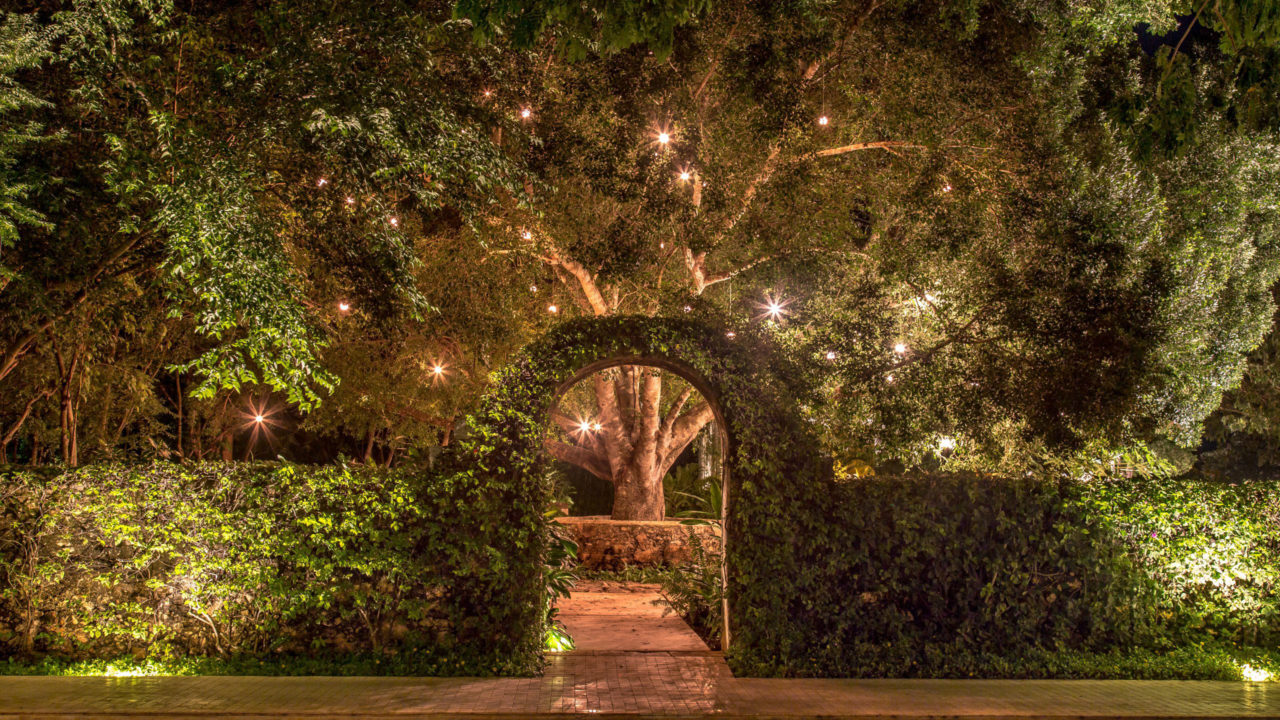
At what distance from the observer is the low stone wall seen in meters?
15.9

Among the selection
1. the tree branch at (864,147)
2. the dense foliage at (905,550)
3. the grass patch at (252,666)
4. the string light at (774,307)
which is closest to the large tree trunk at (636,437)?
the string light at (774,307)

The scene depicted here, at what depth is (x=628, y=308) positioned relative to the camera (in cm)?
1648

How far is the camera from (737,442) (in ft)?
27.6

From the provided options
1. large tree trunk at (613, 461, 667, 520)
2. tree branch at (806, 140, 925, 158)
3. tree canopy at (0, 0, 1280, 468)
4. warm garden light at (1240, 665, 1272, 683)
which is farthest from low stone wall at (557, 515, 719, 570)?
warm garden light at (1240, 665, 1272, 683)

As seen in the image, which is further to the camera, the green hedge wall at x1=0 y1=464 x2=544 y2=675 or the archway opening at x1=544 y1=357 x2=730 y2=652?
the archway opening at x1=544 y1=357 x2=730 y2=652

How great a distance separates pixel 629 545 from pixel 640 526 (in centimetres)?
40

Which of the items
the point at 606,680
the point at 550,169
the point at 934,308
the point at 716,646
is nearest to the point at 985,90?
the point at 934,308

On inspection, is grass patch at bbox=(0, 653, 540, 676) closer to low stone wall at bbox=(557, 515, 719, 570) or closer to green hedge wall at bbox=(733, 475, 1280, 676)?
green hedge wall at bbox=(733, 475, 1280, 676)

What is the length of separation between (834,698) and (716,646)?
2.13 m

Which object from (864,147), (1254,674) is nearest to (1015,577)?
(1254,674)

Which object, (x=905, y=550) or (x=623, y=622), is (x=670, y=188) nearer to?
(x=623, y=622)

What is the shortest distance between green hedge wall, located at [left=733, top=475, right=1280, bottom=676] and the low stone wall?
7.69 meters

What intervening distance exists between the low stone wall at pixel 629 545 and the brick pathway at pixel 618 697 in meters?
7.82

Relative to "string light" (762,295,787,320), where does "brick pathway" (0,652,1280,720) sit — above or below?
below
